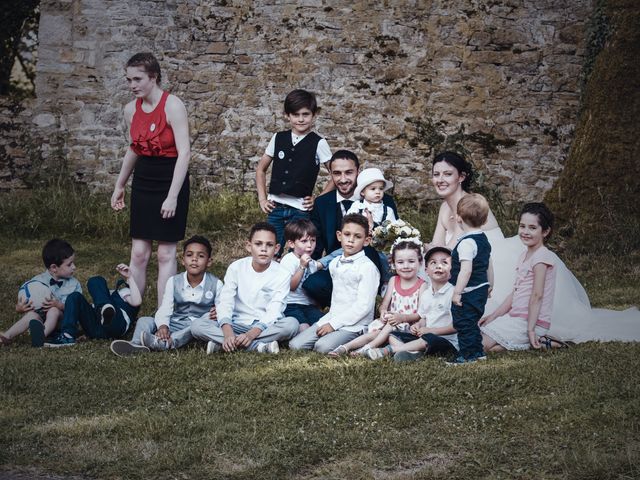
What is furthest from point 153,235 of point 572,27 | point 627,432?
point 572,27

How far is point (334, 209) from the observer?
6.85 meters

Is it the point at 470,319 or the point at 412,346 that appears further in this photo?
the point at 412,346

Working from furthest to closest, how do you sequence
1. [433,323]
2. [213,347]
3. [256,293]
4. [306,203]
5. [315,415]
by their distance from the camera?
1. [306,203]
2. [256,293]
3. [213,347]
4. [433,323]
5. [315,415]

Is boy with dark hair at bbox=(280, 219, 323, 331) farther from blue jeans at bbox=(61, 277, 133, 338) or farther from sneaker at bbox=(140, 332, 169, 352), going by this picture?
blue jeans at bbox=(61, 277, 133, 338)

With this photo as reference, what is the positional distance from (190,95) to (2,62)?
294 centimetres

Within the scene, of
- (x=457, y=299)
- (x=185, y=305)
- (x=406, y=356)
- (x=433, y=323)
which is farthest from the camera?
(x=185, y=305)

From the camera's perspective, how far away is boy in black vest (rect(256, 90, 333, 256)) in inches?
273

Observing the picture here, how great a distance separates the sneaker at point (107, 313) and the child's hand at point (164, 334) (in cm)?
53

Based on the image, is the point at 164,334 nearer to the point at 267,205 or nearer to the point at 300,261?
the point at 300,261

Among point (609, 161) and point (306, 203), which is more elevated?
point (609, 161)

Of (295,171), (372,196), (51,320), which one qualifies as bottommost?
(51,320)

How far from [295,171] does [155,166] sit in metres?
1.02

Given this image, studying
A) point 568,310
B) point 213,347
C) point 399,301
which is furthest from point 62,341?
point 568,310

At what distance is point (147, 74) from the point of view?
641 centimetres
